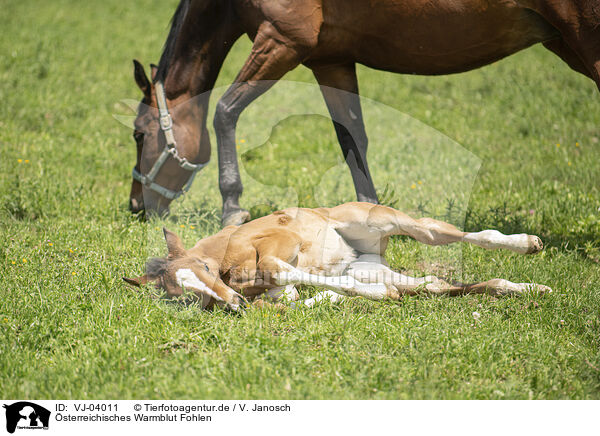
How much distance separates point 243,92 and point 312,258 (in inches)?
62.4

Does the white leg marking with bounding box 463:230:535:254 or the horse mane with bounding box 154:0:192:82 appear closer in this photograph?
the white leg marking with bounding box 463:230:535:254

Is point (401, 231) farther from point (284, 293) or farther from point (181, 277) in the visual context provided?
point (181, 277)

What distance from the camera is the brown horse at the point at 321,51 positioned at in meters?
4.59

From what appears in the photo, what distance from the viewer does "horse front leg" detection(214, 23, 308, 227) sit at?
4855 millimetres

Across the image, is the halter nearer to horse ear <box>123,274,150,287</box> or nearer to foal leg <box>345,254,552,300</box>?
horse ear <box>123,274,150,287</box>

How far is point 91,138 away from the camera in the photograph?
822cm

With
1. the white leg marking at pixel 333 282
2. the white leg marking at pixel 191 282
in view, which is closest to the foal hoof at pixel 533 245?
the white leg marking at pixel 333 282

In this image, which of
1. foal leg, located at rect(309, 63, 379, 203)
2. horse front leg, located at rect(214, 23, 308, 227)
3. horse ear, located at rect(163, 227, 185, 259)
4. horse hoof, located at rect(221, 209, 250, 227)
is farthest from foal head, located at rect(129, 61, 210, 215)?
horse ear, located at rect(163, 227, 185, 259)

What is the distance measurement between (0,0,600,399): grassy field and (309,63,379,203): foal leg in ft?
2.04

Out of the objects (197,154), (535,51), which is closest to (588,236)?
(197,154)
